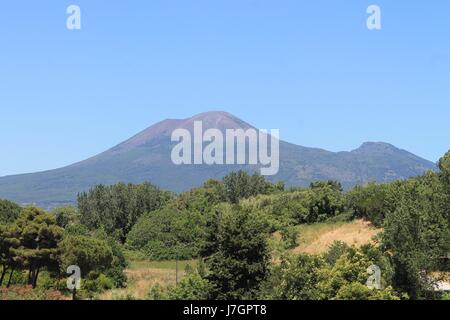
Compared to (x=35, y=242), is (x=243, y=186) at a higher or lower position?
higher

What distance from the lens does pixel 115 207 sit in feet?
227

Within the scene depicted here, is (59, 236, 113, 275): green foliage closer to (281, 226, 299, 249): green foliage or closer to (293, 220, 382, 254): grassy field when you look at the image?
(293, 220, 382, 254): grassy field

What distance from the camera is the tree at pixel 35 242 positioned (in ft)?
96.1

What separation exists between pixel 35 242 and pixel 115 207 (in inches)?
1545

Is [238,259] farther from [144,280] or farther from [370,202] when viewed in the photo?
[370,202]

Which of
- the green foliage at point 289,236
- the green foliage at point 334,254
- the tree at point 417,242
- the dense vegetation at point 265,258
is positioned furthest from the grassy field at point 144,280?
the tree at point 417,242

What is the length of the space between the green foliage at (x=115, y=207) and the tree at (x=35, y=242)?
121 ft

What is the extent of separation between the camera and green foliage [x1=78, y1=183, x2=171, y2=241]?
6888 cm

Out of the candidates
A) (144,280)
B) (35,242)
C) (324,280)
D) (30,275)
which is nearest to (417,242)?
(324,280)

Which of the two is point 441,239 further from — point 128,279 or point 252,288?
point 128,279

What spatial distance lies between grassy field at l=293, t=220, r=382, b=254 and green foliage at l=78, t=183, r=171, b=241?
23906 millimetres

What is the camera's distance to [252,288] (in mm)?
23219
